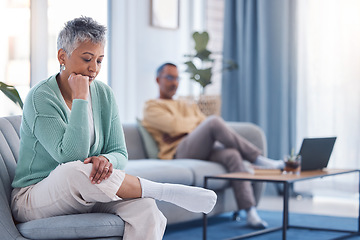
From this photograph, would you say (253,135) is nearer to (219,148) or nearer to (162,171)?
(219,148)

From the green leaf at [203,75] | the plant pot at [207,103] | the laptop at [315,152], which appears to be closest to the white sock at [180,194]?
the laptop at [315,152]

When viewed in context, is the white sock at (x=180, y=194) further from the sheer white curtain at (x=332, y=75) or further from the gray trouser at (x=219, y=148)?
the sheer white curtain at (x=332, y=75)

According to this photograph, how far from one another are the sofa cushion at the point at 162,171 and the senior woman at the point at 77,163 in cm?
109

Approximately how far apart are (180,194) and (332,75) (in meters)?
3.30

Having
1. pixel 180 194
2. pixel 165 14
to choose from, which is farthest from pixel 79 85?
pixel 165 14

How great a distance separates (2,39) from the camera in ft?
13.0

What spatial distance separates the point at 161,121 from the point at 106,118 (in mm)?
1827

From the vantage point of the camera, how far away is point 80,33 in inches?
81.8

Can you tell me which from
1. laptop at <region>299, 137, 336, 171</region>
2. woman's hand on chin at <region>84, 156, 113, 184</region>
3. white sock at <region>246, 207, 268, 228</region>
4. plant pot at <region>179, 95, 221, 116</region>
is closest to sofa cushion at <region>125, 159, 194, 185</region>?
white sock at <region>246, 207, 268, 228</region>

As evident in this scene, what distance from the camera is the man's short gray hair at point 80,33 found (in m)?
2.08

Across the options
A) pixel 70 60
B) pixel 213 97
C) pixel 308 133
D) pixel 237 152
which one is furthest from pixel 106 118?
pixel 308 133

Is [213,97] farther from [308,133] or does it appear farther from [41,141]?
[41,141]

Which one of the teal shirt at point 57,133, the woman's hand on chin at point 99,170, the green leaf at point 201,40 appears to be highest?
the green leaf at point 201,40

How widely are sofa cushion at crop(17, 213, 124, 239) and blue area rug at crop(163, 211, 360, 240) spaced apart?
61.7 inches
